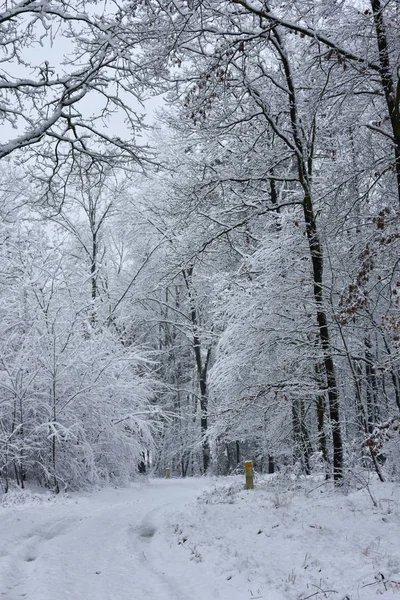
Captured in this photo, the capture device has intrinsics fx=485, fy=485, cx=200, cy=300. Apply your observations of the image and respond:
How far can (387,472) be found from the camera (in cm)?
912

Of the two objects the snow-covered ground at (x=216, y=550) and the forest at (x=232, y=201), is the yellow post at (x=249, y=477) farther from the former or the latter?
the snow-covered ground at (x=216, y=550)

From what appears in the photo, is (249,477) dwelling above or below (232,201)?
below

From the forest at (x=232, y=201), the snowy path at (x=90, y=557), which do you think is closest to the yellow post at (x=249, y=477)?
the forest at (x=232, y=201)

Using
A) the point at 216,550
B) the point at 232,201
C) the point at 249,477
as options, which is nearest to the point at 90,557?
the point at 216,550

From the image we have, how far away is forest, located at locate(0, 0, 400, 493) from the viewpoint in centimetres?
681

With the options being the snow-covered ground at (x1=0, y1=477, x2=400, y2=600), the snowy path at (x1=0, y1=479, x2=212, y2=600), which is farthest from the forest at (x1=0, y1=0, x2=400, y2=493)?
the snowy path at (x1=0, y1=479, x2=212, y2=600)

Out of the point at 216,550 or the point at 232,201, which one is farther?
the point at 232,201

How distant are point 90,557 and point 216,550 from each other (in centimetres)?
156

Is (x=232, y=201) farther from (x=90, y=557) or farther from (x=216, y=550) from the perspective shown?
(x=90, y=557)

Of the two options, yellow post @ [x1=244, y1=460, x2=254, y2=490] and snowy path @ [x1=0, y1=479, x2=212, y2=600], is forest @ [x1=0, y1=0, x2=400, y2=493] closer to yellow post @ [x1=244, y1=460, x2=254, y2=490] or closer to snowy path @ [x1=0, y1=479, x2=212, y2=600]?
yellow post @ [x1=244, y1=460, x2=254, y2=490]

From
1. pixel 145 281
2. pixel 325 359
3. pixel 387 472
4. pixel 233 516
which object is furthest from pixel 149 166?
pixel 145 281

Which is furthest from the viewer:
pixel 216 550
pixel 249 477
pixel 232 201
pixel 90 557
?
pixel 232 201

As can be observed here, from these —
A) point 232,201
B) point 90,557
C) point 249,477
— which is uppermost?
point 232,201

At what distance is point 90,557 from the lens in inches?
235
